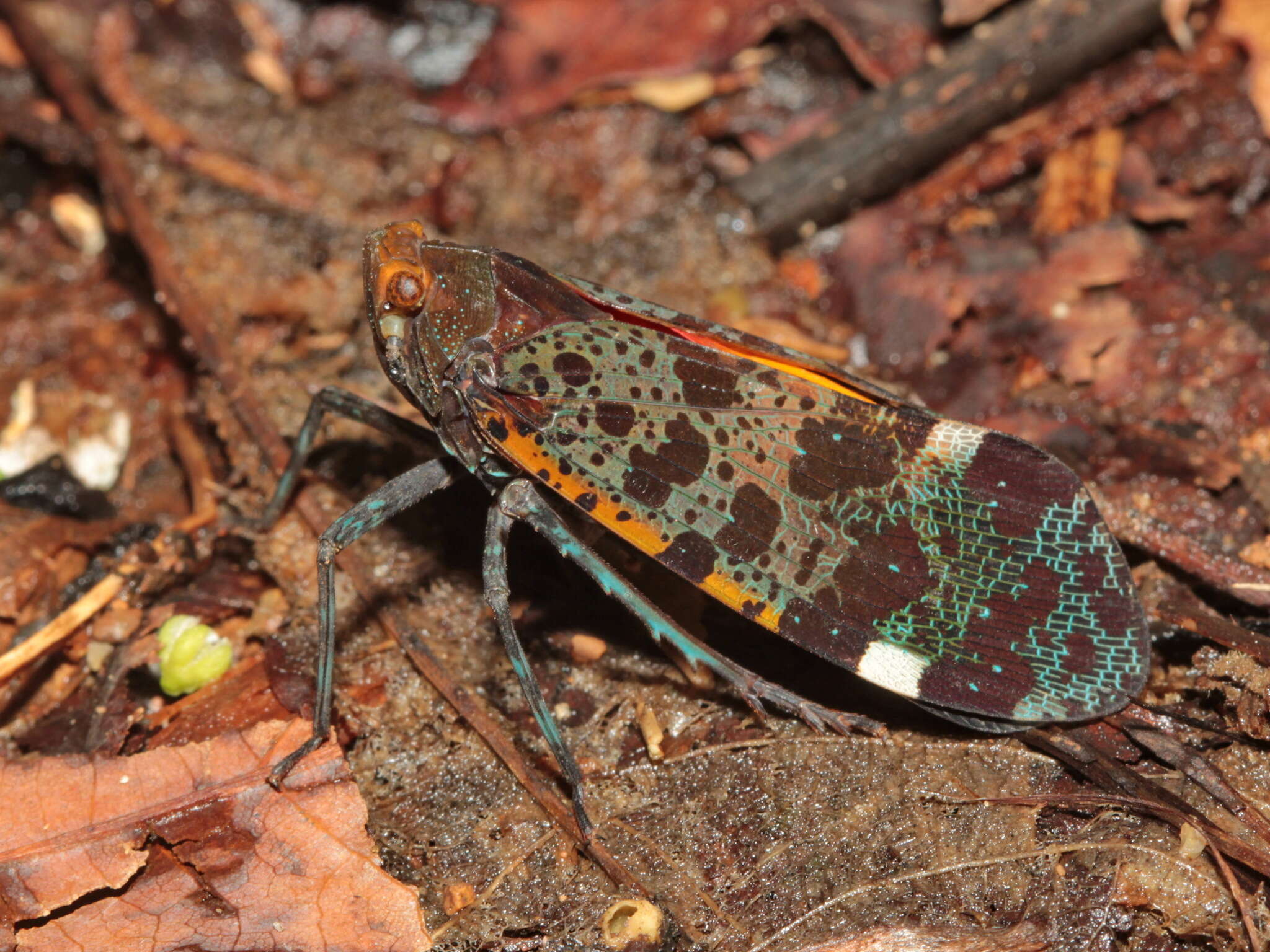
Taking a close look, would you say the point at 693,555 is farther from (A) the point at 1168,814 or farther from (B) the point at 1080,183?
(B) the point at 1080,183

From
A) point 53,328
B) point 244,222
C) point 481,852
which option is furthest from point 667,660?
point 53,328

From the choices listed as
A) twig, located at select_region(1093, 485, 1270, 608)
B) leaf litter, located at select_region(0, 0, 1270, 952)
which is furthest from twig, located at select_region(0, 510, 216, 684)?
twig, located at select_region(1093, 485, 1270, 608)

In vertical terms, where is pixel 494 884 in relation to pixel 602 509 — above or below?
below

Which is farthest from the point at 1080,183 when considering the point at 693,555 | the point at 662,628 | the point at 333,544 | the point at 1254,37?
the point at 333,544

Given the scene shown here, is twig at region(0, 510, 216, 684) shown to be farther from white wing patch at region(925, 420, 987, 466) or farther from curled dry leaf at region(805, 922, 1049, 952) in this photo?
white wing patch at region(925, 420, 987, 466)

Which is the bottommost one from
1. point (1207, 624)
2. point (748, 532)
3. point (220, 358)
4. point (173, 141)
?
point (1207, 624)

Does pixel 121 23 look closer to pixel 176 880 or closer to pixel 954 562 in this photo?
pixel 176 880

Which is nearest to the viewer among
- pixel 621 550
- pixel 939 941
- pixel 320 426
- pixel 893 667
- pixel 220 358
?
pixel 939 941
